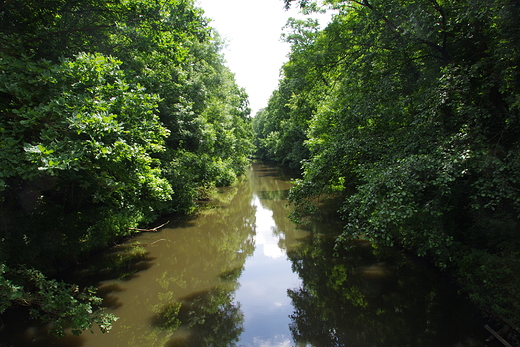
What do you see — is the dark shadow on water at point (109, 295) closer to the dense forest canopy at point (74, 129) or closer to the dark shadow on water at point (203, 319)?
the dense forest canopy at point (74, 129)

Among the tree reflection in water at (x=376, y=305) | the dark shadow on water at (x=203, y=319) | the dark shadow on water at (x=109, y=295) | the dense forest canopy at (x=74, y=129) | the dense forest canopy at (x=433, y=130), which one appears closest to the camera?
the dense forest canopy at (x=74, y=129)

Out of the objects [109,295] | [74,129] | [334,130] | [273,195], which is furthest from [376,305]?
[273,195]

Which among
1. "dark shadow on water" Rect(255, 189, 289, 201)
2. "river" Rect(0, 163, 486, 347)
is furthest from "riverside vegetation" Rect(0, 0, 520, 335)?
"dark shadow on water" Rect(255, 189, 289, 201)

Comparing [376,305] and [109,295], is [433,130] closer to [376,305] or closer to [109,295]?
[376,305]

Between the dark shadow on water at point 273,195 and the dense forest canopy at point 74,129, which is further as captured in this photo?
the dark shadow on water at point 273,195

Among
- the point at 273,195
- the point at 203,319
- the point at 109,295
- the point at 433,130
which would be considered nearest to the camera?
the point at 433,130

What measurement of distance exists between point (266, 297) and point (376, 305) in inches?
117

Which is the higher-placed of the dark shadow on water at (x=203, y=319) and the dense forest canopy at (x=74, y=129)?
the dense forest canopy at (x=74, y=129)

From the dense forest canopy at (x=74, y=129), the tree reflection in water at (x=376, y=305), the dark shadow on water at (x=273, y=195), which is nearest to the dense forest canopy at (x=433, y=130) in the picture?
the tree reflection in water at (x=376, y=305)

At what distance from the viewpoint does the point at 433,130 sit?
659 centimetres

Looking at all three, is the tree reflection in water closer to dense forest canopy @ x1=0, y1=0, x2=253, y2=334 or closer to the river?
the river

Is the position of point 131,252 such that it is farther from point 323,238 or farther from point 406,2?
point 406,2

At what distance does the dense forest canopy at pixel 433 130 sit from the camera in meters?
5.52

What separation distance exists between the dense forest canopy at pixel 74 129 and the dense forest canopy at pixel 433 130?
4573 millimetres
